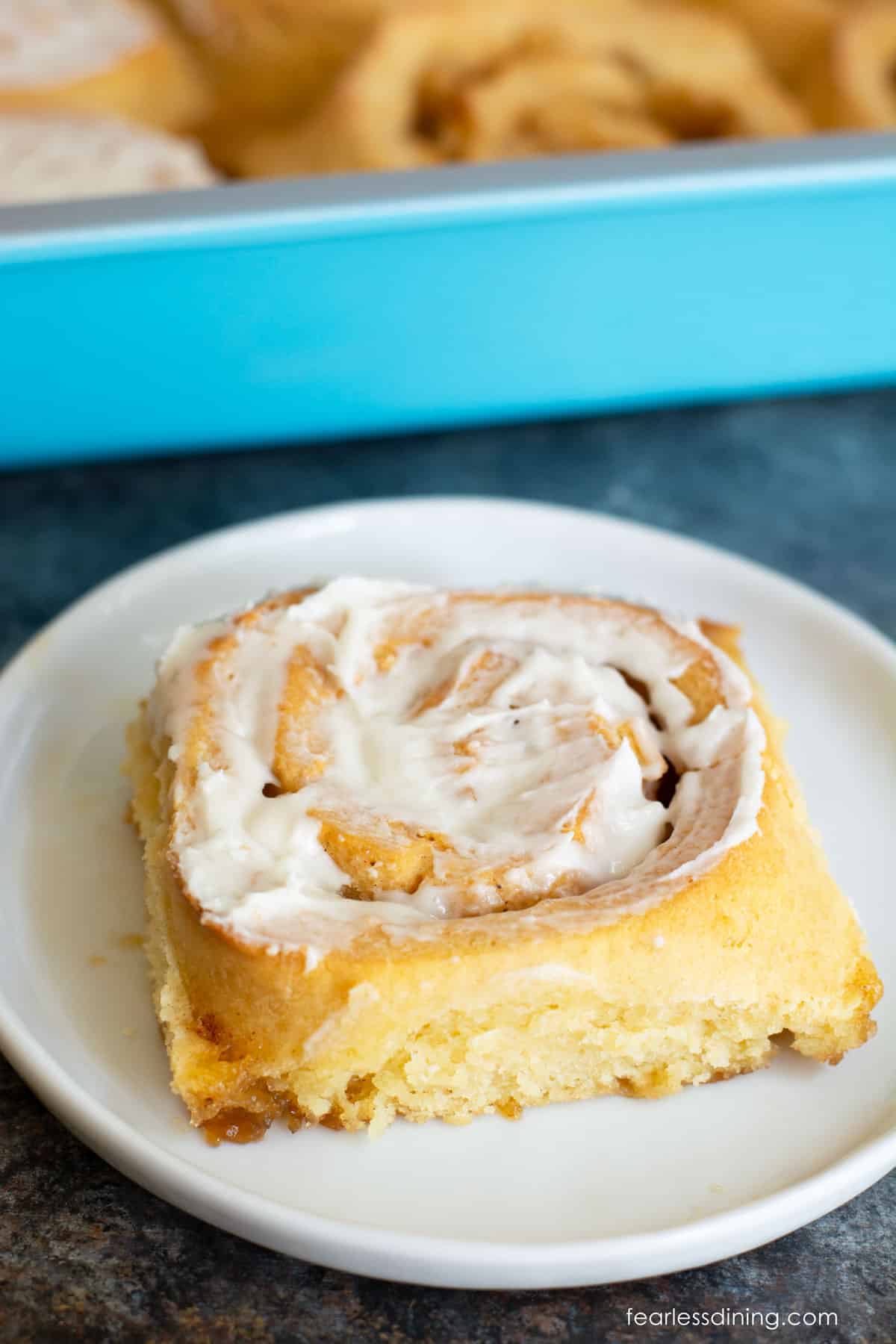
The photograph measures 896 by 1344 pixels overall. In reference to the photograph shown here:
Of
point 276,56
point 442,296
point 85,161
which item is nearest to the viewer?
point 442,296

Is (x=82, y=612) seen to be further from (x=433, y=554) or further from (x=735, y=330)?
(x=735, y=330)

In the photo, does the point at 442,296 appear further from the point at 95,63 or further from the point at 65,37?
the point at 65,37

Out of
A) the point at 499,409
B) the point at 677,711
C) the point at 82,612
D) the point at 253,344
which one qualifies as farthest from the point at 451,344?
the point at 677,711

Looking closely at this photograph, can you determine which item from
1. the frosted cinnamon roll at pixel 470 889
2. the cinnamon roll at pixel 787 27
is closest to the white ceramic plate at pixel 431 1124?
the frosted cinnamon roll at pixel 470 889

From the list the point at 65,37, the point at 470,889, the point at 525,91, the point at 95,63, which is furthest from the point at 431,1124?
the point at 65,37

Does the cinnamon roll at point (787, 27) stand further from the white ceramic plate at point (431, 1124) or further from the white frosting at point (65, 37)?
the white ceramic plate at point (431, 1124)

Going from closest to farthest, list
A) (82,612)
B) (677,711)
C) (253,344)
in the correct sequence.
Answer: (677,711) < (82,612) < (253,344)

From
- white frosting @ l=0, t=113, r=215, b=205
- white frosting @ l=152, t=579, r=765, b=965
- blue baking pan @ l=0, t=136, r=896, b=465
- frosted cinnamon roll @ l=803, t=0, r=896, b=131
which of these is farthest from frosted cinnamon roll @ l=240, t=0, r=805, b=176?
white frosting @ l=152, t=579, r=765, b=965

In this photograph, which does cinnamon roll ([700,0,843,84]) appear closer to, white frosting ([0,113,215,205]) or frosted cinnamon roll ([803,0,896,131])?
frosted cinnamon roll ([803,0,896,131])
